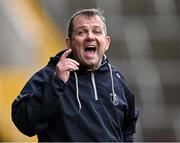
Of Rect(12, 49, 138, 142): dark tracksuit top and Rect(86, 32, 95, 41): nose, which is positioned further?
Rect(86, 32, 95, 41): nose

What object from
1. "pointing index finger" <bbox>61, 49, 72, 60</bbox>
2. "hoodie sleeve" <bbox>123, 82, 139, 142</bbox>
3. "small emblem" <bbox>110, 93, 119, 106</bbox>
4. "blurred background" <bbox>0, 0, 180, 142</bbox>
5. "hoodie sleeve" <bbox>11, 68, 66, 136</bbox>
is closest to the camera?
"hoodie sleeve" <bbox>11, 68, 66, 136</bbox>

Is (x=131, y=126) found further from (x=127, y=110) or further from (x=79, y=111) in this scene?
(x=79, y=111)

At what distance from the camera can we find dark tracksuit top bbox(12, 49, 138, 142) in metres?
3.81

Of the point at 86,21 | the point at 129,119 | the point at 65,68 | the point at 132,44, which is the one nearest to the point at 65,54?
the point at 65,68

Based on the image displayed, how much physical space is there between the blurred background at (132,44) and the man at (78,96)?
5.57 meters

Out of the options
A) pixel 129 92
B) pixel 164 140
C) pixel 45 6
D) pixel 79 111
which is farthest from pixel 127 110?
pixel 45 6

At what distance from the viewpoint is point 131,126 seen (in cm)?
425

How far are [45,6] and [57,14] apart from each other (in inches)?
10.5

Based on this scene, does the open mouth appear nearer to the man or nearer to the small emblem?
the man

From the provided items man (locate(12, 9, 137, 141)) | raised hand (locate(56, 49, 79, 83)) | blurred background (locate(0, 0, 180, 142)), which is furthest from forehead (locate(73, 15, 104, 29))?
blurred background (locate(0, 0, 180, 142))

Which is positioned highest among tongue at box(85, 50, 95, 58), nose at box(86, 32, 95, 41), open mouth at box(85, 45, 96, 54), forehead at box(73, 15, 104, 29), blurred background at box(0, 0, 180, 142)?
forehead at box(73, 15, 104, 29)

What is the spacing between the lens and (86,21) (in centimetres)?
408

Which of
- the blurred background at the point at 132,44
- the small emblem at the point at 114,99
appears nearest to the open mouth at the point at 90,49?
the small emblem at the point at 114,99

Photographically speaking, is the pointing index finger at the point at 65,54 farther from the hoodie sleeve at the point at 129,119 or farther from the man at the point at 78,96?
the hoodie sleeve at the point at 129,119
